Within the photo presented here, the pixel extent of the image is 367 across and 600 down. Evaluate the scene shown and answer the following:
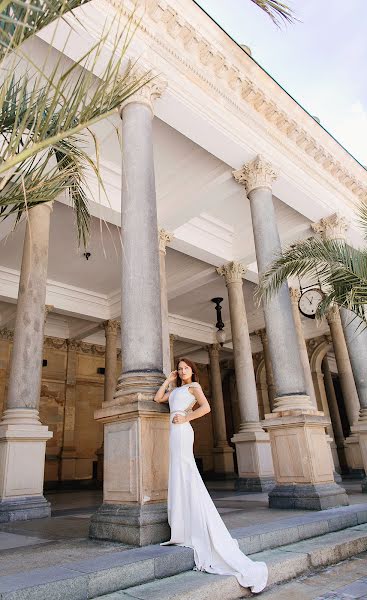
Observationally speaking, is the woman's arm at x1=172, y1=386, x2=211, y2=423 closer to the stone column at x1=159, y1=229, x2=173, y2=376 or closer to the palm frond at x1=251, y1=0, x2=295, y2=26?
the palm frond at x1=251, y1=0, x2=295, y2=26

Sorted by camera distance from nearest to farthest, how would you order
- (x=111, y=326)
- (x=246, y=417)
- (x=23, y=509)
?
(x=23, y=509), (x=246, y=417), (x=111, y=326)

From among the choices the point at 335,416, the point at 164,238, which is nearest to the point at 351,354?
the point at 164,238

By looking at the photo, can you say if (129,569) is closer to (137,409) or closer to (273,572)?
(273,572)

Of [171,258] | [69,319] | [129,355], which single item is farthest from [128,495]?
[69,319]

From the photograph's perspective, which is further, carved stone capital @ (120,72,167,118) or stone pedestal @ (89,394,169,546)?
carved stone capital @ (120,72,167,118)

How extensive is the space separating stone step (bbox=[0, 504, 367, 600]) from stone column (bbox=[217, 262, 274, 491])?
6.08 metres

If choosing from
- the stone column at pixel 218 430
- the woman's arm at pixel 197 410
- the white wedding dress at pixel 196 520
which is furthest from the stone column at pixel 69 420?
the woman's arm at pixel 197 410

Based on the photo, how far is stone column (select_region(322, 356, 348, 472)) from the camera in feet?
68.7

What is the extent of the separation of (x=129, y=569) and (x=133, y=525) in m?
0.93

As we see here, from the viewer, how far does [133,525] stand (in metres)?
4.48

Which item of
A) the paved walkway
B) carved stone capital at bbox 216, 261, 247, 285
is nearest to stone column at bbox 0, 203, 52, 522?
the paved walkway

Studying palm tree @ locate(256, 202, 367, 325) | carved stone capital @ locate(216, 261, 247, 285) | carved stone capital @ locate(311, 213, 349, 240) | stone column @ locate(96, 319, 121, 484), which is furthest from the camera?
stone column @ locate(96, 319, 121, 484)

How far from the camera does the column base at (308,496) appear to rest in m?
6.68

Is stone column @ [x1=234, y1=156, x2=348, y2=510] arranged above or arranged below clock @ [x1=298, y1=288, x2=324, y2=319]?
below
